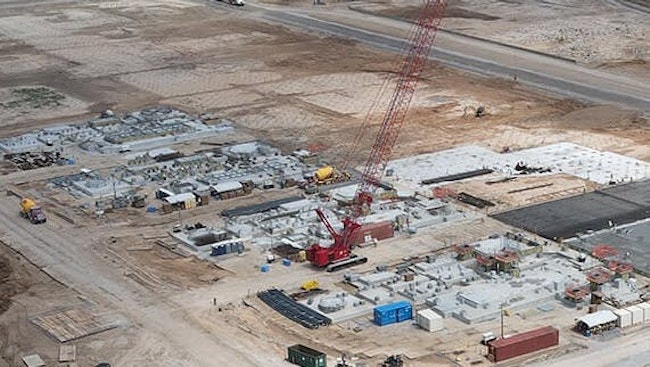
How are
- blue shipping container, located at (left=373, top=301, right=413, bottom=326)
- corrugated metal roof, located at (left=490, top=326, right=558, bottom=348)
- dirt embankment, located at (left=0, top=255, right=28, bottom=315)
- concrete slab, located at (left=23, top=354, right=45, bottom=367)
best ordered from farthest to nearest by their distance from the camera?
1. dirt embankment, located at (left=0, top=255, right=28, bottom=315)
2. blue shipping container, located at (left=373, top=301, right=413, bottom=326)
3. concrete slab, located at (left=23, top=354, right=45, bottom=367)
4. corrugated metal roof, located at (left=490, top=326, right=558, bottom=348)

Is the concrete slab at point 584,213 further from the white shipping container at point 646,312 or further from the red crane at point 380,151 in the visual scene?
the white shipping container at point 646,312

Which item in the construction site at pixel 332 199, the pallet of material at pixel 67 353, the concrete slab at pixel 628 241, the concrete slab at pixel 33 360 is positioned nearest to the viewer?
the concrete slab at pixel 33 360

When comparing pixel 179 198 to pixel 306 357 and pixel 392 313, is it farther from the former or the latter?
pixel 306 357

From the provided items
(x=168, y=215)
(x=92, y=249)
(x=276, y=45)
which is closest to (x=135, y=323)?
(x=92, y=249)

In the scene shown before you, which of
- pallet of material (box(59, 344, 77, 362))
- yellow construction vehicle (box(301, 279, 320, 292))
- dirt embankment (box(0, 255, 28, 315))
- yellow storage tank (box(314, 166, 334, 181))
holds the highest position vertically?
yellow storage tank (box(314, 166, 334, 181))

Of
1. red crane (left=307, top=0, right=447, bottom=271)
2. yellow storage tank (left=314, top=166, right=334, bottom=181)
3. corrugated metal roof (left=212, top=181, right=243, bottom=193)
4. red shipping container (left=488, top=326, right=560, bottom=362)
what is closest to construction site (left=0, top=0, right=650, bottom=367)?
red shipping container (left=488, top=326, right=560, bottom=362)

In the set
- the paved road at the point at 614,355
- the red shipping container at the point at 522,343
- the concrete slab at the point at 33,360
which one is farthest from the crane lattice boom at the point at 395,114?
the concrete slab at the point at 33,360

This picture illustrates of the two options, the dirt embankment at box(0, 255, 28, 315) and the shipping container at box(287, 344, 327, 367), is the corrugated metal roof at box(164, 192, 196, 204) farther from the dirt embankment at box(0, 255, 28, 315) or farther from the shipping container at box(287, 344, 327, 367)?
the shipping container at box(287, 344, 327, 367)
